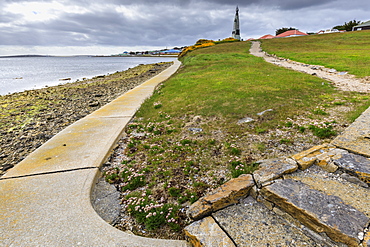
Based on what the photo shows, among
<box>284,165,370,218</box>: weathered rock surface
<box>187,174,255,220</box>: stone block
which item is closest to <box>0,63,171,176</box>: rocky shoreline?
<box>187,174,255,220</box>: stone block

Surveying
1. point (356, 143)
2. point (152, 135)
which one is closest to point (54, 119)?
point (152, 135)

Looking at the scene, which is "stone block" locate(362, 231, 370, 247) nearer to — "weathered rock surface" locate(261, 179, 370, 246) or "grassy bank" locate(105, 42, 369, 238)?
"weathered rock surface" locate(261, 179, 370, 246)

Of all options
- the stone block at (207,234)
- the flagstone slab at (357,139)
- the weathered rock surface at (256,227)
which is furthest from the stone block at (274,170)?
the flagstone slab at (357,139)

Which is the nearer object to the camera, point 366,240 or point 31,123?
point 366,240

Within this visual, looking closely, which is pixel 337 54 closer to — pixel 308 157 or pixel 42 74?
pixel 308 157

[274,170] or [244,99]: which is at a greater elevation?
[244,99]

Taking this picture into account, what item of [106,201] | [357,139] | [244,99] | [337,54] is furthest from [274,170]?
[337,54]

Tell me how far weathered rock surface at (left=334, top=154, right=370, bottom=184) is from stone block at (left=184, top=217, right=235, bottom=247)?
2.28m

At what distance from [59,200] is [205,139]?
12.1 feet

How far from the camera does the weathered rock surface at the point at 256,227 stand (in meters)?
2.42

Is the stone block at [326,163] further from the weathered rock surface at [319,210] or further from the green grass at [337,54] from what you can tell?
the green grass at [337,54]

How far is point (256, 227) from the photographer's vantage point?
8.65 ft

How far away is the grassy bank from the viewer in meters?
3.69

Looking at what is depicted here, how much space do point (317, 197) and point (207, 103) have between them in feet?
21.2
